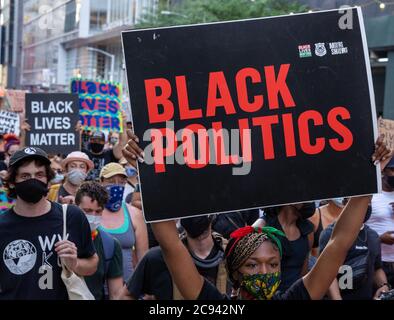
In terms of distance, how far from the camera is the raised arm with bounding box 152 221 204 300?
3746 millimetres

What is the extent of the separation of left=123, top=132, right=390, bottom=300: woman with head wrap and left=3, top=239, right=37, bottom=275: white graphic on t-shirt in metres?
0.96

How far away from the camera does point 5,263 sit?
451cm

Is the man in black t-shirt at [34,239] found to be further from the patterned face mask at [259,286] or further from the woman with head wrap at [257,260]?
the patterned face mask at [259,286]

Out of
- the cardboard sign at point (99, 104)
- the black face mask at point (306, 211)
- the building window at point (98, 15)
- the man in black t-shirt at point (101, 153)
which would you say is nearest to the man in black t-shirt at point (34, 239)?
the black face mask at point (306, 211)

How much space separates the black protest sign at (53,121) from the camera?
1175 cm

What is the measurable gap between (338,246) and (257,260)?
363mm

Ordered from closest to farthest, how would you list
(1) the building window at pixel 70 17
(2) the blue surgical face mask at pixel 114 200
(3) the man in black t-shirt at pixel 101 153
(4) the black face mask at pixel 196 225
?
1. (4) the black face mask at pixel 196 225
2. (2) the blue surgical face mask at pixel 114 200
3. (3) the man in black t-shirt at pixel 101 153
4. (1) the building window at pixel 70 17

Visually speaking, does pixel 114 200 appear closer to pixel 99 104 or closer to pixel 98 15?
pixel 99 104

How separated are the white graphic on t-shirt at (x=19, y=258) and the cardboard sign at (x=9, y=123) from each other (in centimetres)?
903

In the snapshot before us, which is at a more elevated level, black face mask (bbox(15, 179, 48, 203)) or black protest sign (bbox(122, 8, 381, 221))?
black protest sign (bbox(122, 8, 381, 221))

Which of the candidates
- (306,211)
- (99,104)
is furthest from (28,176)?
(99,104)

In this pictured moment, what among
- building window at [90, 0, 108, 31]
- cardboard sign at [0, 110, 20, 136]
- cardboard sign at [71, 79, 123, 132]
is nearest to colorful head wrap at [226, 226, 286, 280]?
cardboard sign at [0, 110, 20, 136]

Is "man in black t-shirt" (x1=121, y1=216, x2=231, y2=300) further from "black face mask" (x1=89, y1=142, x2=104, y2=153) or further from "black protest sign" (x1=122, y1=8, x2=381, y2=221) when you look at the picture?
"black face mask" (x1=89, y1=142, x2=104, y2=153)
